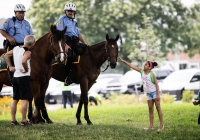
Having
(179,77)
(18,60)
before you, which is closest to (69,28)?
(18,60)

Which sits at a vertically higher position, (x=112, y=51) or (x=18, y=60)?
(x=112, y=51)

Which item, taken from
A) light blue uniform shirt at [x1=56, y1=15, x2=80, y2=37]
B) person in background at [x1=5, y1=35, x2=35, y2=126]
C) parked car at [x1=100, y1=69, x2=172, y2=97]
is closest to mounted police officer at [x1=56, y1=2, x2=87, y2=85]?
light blue uniform shirt at [x1=56, y1=15, x2=80, y2=37]

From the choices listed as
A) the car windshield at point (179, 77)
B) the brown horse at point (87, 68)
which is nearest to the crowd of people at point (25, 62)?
the brown horse at point (87, 68)

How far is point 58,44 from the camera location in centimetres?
1356

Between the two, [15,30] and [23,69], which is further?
[15,30]

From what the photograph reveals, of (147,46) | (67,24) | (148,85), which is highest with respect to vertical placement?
(147,46)

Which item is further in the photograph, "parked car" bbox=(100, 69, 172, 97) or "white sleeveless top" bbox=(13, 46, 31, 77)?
"parked car" bbox=(100, 69, 172, 97)

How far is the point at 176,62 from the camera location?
75875 mm

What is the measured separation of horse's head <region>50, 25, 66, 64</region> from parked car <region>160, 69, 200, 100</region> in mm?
18695

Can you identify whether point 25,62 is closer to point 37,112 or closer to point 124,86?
point 37,112

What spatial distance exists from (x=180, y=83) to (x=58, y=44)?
19651mm

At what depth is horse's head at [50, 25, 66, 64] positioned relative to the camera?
44.1 ft

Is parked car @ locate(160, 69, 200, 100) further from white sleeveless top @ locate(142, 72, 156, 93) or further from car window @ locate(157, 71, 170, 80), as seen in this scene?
white sleeveless top @ locate(142, 72, 156, 93)

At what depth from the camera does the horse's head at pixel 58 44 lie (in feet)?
44.1
